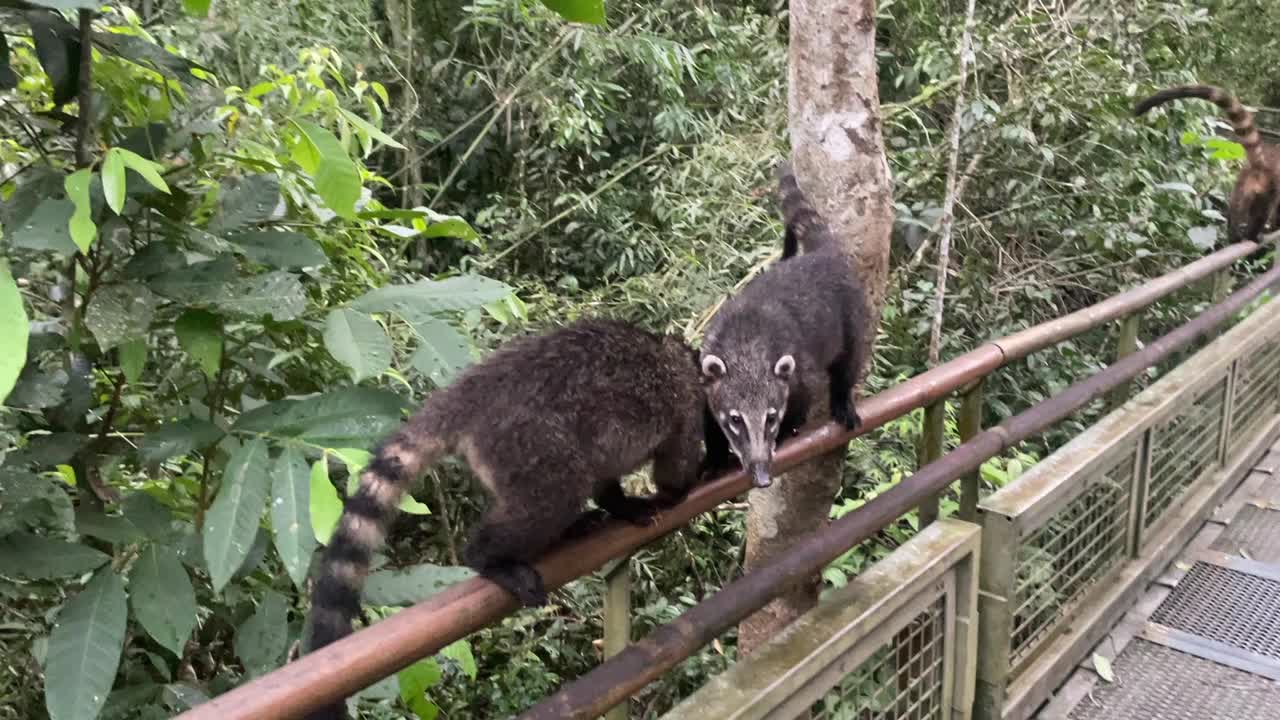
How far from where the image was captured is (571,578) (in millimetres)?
1389

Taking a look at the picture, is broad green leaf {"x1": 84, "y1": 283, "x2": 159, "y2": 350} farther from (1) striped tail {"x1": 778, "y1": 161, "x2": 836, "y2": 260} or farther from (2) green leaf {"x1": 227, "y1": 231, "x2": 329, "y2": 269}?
(1) striped tail {"x1": 778, "y1": 161, "x2": 836, "y2": 260}

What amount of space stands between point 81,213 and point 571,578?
0.82 m

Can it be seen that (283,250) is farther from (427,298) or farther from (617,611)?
(617,611)

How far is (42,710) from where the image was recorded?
2047 millimetres

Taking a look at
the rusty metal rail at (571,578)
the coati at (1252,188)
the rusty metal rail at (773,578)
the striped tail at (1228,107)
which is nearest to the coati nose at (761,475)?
the rusty metal rail at (571,578)

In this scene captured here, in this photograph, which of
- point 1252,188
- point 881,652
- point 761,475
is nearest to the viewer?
point 761,475

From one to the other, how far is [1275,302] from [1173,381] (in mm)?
1371

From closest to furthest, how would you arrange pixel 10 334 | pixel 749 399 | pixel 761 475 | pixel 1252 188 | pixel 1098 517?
pixel 10 334 < pixel 761 475 < pixel 749 399 < pixel 1098 517 < pixel 1252 188

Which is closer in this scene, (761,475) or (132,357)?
(132,357)

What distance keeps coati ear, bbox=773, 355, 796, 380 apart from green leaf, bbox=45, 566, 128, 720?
140 cm

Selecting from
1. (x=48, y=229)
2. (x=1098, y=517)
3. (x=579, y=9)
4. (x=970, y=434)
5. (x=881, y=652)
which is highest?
(x=579, y=9)

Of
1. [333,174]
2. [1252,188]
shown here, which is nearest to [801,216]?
[333,174]

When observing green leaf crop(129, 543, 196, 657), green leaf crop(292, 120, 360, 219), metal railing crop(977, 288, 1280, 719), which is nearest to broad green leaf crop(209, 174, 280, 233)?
green leaf crop(292, 120, 360, 219)

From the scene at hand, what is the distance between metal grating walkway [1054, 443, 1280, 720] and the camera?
246 centimetres
